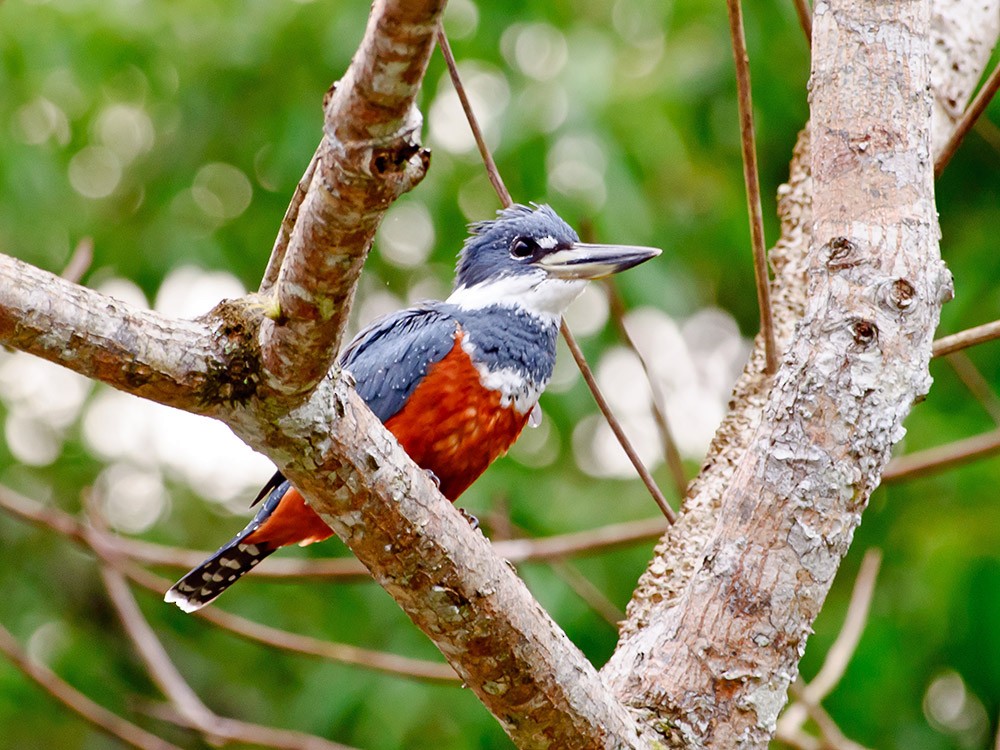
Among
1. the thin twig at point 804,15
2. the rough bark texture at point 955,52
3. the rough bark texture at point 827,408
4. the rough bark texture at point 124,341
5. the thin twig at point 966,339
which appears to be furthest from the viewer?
the rough bark texture at point 955,52

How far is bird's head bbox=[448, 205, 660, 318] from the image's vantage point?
3.54 meters

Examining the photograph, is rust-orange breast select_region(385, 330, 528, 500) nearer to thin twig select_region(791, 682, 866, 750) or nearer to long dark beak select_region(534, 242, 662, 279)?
long dark beak select_region(534, 242, 662, 279)

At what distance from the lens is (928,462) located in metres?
3.52

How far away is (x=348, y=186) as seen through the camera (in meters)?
1.57

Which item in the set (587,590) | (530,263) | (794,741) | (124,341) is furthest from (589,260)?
(124,341)

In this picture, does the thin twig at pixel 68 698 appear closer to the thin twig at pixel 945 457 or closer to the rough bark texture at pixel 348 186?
the rough bark texture at pixel 348 186

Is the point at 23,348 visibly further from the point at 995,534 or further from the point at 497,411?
the point at 995,534

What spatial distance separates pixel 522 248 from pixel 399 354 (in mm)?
644

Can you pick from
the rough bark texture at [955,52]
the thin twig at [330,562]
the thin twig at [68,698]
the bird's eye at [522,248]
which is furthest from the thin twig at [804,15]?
the thin twig at [68,698]

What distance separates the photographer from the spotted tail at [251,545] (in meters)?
3.37

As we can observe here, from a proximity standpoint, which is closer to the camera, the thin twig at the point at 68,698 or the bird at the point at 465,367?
the bird at the point at 465,367

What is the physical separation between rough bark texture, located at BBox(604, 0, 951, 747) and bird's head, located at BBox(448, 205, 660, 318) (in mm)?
964

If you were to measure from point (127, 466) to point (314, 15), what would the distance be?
3.28 meters

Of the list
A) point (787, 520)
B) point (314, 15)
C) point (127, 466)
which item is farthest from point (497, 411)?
point (127, 466)
